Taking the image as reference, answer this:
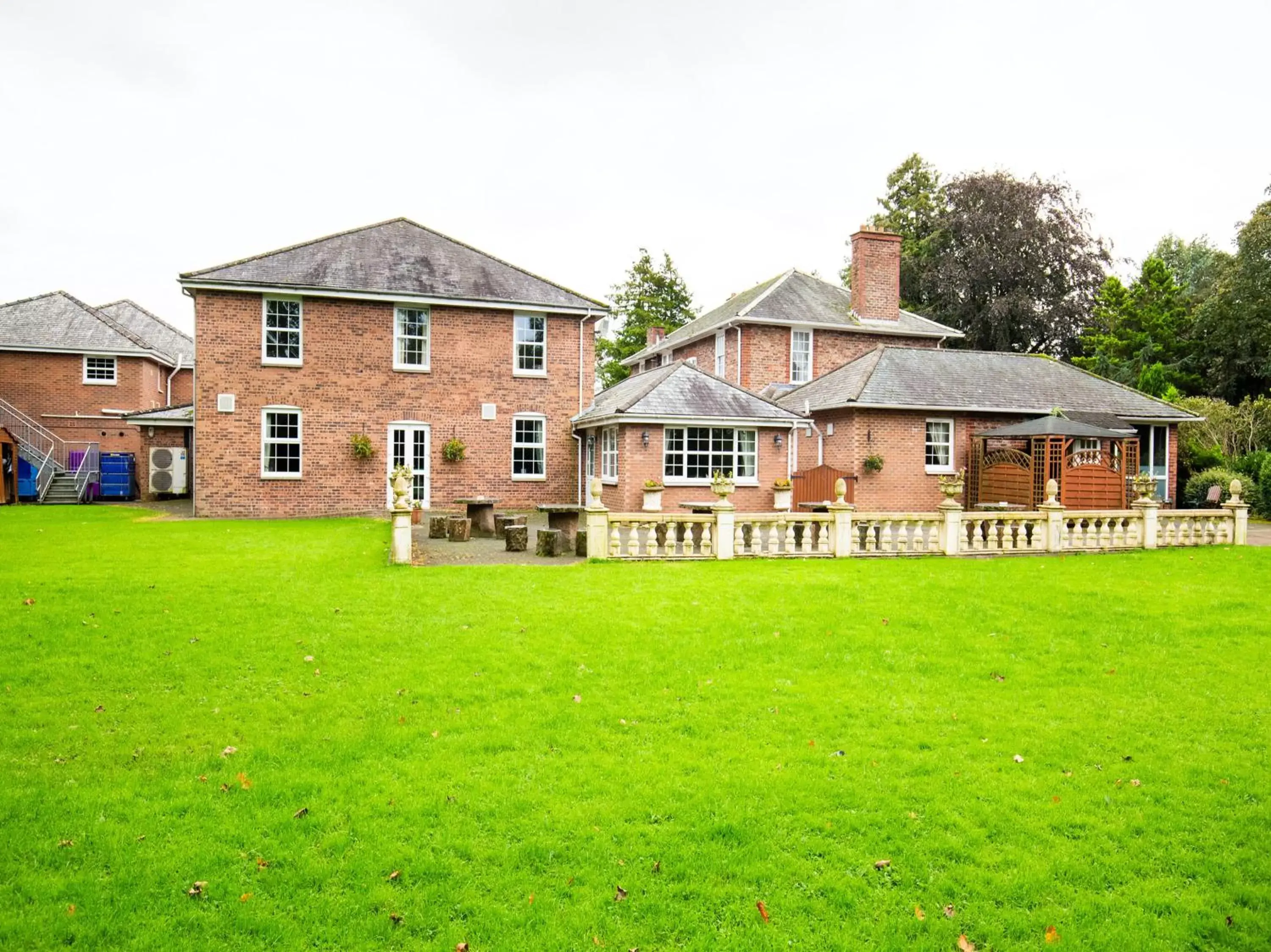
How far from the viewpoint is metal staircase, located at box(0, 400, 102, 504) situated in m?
29.0

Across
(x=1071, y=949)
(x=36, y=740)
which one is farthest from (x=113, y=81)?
(x=1071, y=949)

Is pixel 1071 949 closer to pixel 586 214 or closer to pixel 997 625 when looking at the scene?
pixel 997 625

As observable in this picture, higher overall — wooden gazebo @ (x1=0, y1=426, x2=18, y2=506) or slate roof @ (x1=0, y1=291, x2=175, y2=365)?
slate roof @ (x1=0, y1=291, x2=175, y2=365)

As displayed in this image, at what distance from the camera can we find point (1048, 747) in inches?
244

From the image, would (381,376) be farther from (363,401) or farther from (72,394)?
(72,394)

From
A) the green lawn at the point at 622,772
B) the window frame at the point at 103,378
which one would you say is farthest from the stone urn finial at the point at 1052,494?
the window frame at the point at 103,378

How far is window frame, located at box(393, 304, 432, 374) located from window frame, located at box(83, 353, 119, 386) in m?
15.9

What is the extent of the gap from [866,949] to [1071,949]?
3.22 feet

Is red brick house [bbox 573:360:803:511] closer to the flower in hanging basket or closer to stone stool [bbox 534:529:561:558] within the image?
the flower in hanging basket

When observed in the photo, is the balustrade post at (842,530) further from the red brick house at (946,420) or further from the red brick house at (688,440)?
the red brick house at (946,420)

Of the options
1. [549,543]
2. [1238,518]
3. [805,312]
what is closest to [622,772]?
[549,543]

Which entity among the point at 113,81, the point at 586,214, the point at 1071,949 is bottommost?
the point at 1071,949

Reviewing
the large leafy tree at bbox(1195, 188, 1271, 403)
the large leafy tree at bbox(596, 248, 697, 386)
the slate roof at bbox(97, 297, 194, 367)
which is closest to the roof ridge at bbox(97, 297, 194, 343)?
the slate roof at bbox(97, 297, 194, 367)

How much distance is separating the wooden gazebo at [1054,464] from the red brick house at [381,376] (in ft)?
41.3
